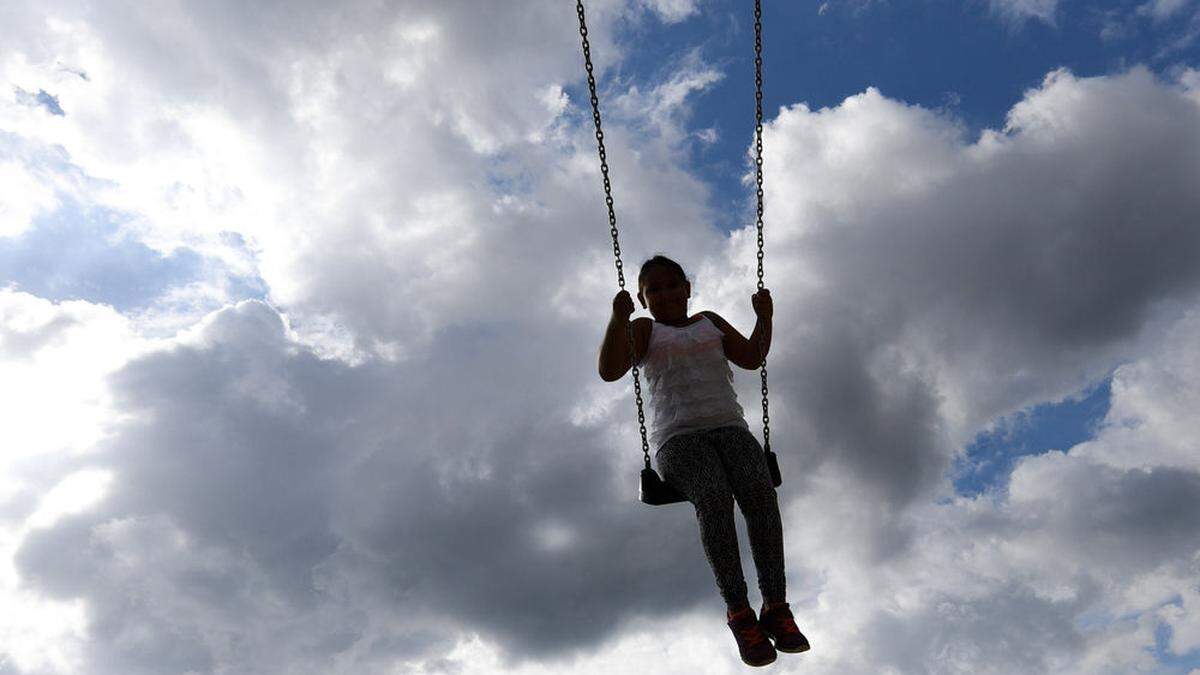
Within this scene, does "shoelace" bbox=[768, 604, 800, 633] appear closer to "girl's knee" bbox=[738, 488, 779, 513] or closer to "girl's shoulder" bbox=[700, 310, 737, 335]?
"girl's knee" bbox=[738, 488, 779, 513]

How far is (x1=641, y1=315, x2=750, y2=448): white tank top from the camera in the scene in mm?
6211

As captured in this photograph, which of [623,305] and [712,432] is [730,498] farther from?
[623,305]

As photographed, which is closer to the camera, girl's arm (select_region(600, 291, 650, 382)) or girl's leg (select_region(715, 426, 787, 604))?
girl's leg (select_region(715, 426, 787, 604))

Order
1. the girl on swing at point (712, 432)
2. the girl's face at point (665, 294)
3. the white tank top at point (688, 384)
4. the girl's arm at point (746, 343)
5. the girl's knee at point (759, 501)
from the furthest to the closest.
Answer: the girl's face at point (665, 294) → the girl's arm at point (746, 343) → the white tank top at point (688, 384) → the girl's knee at point (759, 501) → the girl on swing at point (712, 432)

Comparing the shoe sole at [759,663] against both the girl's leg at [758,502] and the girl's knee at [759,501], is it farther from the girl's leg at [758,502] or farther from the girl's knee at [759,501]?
the girl's knee at [759,501]

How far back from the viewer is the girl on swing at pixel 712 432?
5.80 m

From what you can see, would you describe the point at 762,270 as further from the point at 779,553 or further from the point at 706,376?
the point at 779,553

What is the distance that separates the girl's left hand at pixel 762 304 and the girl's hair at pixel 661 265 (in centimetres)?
49

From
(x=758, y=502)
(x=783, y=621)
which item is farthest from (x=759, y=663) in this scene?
(x=758, y=502)

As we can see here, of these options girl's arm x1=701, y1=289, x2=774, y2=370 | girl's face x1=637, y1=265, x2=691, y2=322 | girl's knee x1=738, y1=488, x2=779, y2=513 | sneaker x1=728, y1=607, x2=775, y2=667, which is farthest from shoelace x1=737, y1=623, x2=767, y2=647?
girl's face x1=637, y1=265, x2=691, y2=322

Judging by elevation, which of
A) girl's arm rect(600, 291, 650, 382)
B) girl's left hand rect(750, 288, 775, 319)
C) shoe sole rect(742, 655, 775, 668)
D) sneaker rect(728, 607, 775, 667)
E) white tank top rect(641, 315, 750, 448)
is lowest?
shoe sole rect(742, 655, 775, 668)

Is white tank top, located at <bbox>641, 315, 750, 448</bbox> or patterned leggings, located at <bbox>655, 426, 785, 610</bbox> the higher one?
white tank top, located at <bbox>641, 315, 750, 448</bbox>

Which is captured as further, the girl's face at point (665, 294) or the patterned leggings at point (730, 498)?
the girl's face at point (665, 294)

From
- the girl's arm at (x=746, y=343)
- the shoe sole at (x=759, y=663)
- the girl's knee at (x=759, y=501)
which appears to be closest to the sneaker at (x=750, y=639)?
the shoe sole at (x=759, y=663)
